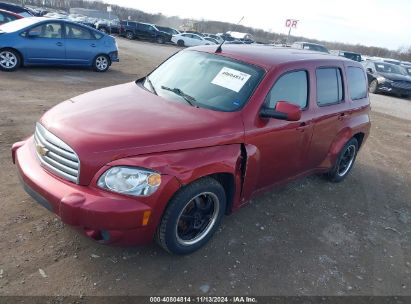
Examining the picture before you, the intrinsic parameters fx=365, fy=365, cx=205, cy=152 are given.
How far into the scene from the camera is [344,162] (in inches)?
228

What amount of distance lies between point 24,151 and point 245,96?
219 centimetres

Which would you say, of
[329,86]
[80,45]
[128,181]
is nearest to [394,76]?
[80,45]

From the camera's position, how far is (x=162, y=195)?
2.88 m

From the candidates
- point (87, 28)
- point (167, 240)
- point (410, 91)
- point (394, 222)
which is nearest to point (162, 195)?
point (167, 240)

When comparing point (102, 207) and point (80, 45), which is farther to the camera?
point (80, 45)

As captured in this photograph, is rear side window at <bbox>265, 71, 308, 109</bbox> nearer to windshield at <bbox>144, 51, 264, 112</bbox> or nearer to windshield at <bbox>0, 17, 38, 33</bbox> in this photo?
windshield at <bbox>144, 51, 264, 112</bbox>

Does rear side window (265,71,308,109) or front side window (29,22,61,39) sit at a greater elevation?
rear side window (265,71,308,109)

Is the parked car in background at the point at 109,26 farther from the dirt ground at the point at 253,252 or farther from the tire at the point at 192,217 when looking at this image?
the tire at the point at 192,217

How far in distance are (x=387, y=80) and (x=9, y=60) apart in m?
15.8

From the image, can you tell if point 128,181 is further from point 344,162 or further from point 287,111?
point 344,162

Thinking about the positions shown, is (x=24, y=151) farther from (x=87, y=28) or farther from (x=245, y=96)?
(x=87, y=28)

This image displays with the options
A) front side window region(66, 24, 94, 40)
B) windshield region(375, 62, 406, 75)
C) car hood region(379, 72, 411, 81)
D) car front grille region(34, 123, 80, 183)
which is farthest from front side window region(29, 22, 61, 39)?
windshield region(375, 62, 406, 75)

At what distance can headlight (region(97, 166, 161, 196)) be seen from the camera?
9.22ft

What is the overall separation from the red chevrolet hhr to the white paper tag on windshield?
1cm
